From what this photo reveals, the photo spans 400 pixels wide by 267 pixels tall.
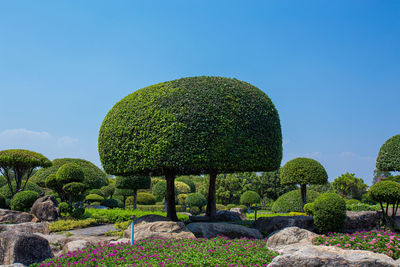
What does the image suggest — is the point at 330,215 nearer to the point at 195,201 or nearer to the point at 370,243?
the point at 370,243

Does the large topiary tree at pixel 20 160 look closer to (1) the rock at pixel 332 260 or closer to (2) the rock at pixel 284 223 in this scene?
(2) the rock at pixel 284 223

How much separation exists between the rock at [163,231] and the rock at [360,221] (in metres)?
6.62

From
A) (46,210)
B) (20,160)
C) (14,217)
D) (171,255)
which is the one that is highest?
(20,160)

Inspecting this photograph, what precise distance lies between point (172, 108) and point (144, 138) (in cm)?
151

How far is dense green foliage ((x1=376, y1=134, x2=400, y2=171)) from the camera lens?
18594 mm

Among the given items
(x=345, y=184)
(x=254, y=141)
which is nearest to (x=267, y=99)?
(x=254, y=141)

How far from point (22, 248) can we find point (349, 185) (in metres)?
38.9

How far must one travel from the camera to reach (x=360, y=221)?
1257 centimetres

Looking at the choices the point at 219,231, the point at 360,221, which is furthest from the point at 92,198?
the point at 360,221

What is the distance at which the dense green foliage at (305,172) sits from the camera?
18422 millimetres

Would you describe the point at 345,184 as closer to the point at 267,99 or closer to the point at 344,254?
the point at 267,99

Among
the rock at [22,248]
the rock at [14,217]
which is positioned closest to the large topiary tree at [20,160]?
the rock at [14,217]

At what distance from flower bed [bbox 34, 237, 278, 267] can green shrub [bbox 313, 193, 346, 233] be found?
158 inches

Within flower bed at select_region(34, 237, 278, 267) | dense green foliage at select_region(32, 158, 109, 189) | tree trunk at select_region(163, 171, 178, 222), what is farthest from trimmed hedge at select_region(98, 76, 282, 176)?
dense green foliage at select_region(32, 158, 109, 189)
